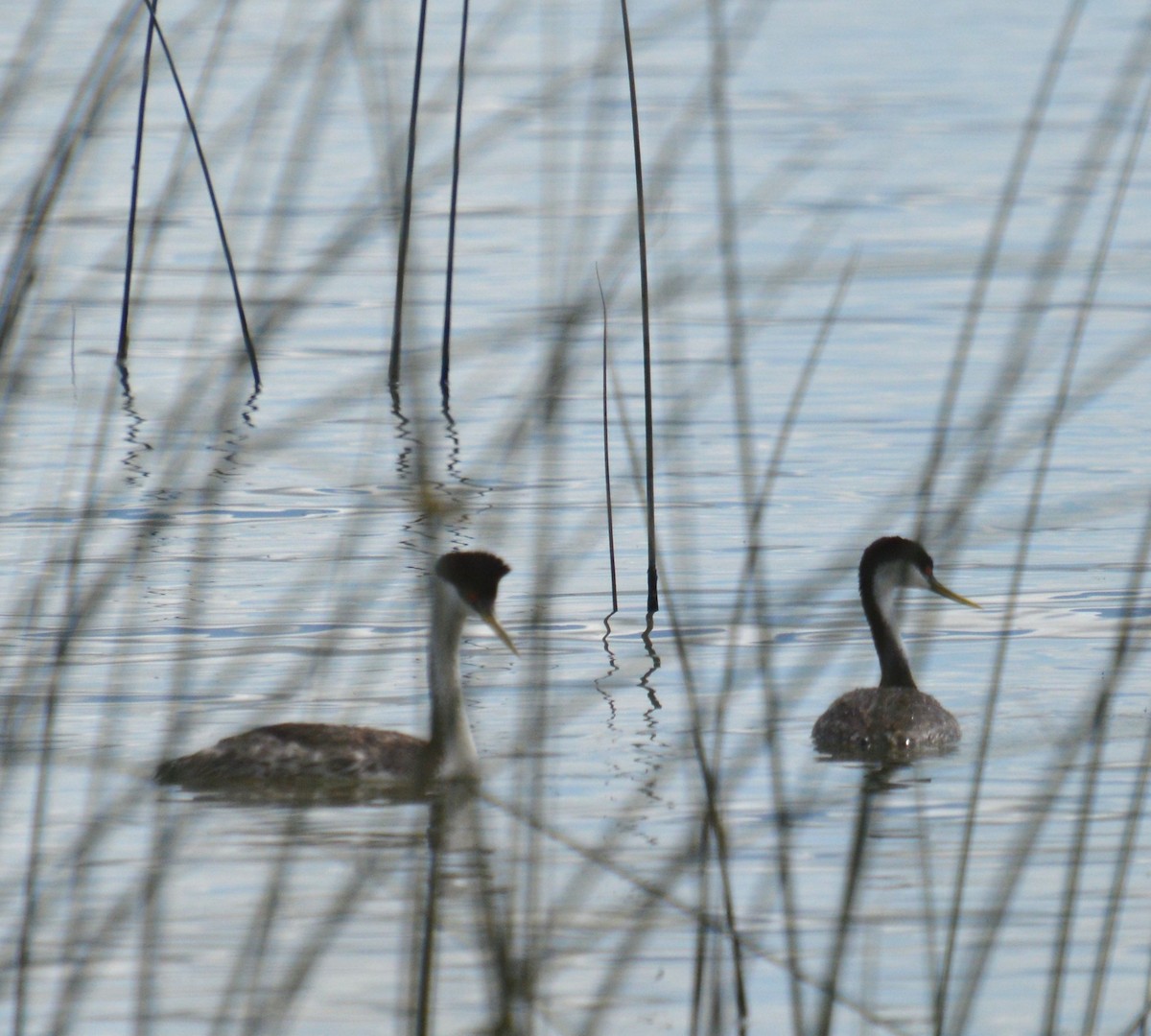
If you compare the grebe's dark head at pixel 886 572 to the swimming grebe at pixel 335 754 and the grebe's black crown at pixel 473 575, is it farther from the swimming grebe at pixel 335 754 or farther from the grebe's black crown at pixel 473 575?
the swimming grebe at pixel 335 754

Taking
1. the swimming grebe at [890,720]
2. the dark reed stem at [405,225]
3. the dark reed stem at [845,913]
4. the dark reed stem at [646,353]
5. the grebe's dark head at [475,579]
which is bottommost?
the dark reed stem at [845,913]

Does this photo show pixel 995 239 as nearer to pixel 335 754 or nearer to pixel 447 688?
pixel 335 754

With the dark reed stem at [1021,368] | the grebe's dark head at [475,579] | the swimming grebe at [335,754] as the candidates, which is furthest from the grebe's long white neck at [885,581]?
the dark reed stem at [1021,368]

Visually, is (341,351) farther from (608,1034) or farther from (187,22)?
(187,22)

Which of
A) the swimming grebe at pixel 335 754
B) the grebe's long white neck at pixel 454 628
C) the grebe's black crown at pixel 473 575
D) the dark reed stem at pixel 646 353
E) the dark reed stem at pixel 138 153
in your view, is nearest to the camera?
the dark reed stem at pixel 138 153

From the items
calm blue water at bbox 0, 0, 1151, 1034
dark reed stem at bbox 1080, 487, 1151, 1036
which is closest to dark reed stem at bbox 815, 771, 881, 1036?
calm blue water at bbox 0, 0, 1151, 1034

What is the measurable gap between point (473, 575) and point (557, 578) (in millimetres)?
2716

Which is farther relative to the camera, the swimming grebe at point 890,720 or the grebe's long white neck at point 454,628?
the swimming grebe at point 890,720

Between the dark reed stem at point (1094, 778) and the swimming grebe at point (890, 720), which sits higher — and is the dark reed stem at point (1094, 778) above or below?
below

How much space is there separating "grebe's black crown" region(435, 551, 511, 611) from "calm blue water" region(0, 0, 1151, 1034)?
13.1 inches

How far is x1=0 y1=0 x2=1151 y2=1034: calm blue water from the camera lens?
138 inches

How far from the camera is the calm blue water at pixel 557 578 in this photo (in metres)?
3.50

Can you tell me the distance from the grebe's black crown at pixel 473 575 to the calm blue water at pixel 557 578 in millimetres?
332

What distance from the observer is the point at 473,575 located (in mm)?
8008
